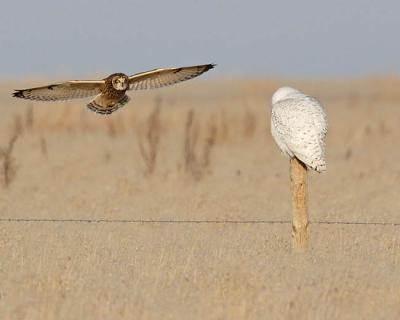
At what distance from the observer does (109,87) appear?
28.7 feet

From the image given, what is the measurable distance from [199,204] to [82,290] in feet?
16.6

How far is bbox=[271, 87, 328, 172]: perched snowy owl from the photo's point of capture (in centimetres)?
898

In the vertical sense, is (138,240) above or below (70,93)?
below

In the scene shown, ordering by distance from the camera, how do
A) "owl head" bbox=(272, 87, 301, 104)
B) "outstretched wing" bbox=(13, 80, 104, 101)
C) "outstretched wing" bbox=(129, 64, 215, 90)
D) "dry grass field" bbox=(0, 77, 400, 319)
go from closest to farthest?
"dry grass field" bbox=(0, 77, 400, 319) < "outstretched wing" bbox=(13, 80, 104, 101) < "outstretched wing" bbox=(129, 64, 215, 90) < "owl head" bbox=(272, 87, 301, 104)

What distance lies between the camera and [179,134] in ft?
74.5

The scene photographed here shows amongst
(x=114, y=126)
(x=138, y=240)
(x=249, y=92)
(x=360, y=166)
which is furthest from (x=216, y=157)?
(x=249, y=92)

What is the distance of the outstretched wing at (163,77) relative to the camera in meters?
8.77

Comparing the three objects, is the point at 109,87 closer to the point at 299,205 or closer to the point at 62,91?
→ the point at 62,91

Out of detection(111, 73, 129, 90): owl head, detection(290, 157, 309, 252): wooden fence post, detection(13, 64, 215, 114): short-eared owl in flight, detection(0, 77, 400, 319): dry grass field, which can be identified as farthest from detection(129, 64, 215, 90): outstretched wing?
detection(0, 77, 400, 319): dry grass field

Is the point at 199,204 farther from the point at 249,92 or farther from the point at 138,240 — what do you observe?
the point at 249,92

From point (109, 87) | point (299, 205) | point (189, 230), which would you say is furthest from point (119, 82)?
point (189, 230)

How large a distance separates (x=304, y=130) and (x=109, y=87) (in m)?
1.64

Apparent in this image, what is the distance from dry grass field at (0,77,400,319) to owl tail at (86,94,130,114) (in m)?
1.24

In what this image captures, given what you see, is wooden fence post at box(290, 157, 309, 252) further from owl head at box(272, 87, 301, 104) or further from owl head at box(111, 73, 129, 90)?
owl head at box(111, 73, 129, 90)
